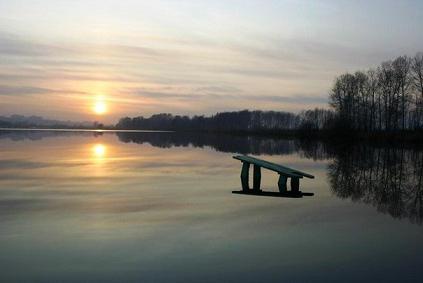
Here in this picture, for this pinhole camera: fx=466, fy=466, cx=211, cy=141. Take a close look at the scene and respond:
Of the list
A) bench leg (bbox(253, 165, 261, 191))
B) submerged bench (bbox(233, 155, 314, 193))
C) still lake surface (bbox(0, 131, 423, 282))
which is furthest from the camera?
bench leg (bbox(253, 165, 261, 191))

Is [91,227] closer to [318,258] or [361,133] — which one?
[318,258]

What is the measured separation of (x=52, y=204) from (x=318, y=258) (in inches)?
A: 320

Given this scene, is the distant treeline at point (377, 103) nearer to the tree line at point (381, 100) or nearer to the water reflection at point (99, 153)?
the tree line at point (381, 100)

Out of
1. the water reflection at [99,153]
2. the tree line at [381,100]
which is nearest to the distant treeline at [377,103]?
the tree line at [381,100]

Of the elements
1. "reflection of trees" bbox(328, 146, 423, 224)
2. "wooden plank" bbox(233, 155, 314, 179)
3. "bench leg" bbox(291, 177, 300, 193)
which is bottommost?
"reflection of trees" bbox(328, 146, 423, 224)

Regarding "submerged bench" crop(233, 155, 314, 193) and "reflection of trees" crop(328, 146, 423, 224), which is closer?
"reflection of trees" crop(328, 146, 423, 224)

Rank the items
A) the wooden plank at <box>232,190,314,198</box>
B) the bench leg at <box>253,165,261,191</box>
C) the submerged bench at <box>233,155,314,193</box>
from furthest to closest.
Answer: the bench leg at <box>253,165,261,191</box>, the submerged bench at <box>233,155,314,193</box>, the wooden plank at <box>232,190,314,198</box>

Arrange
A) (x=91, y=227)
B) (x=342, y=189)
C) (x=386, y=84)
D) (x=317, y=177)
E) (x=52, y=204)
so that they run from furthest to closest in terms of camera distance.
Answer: (x=386, y=84), (x=317, y=177), (x=342, y=189), (x=52, y=204), (x=91, y=227)

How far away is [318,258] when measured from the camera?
7.88 m

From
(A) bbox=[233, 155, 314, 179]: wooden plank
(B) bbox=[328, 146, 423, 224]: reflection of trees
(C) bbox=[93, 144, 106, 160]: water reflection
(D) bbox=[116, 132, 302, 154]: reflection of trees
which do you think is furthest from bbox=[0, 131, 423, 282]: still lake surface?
(D) bbox=[116, 132, 302, 154]: reflection of trees

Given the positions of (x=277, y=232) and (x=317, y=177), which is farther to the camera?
(x=317, y=177)

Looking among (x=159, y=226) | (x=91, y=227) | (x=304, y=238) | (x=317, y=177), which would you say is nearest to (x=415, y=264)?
(x=304, y=238)

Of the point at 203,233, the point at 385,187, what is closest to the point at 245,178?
the point at 385,187

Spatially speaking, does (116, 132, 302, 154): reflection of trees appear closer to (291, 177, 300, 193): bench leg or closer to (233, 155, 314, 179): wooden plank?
(233, 155, 314, 179): wooden plank
